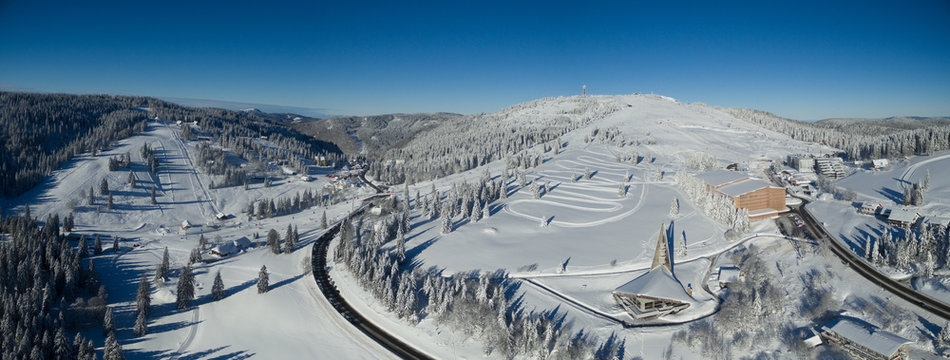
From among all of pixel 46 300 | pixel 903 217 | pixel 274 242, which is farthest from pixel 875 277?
pixel 46 300

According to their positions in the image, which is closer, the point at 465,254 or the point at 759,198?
the point at 465,254

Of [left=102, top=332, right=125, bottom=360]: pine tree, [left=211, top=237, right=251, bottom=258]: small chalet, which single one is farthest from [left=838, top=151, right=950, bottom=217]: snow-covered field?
[left=211, top=237, right=251, bottom=258]: small chalet

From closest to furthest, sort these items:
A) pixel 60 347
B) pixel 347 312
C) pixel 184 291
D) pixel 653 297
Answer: pixel 60 347 < pixel 653 297 < pixel 347 312 < pixel 184 291

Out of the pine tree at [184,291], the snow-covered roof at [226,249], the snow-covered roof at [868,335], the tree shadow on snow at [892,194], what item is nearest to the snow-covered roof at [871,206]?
the tree shadow on snow at [892,194]

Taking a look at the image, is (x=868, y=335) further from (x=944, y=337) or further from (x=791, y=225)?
(x=791, y=225)

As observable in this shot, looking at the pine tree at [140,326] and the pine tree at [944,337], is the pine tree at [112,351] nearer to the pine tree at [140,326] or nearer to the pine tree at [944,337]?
the pine tree at [140,326]

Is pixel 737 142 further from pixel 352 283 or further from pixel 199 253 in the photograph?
pixel 199 253
